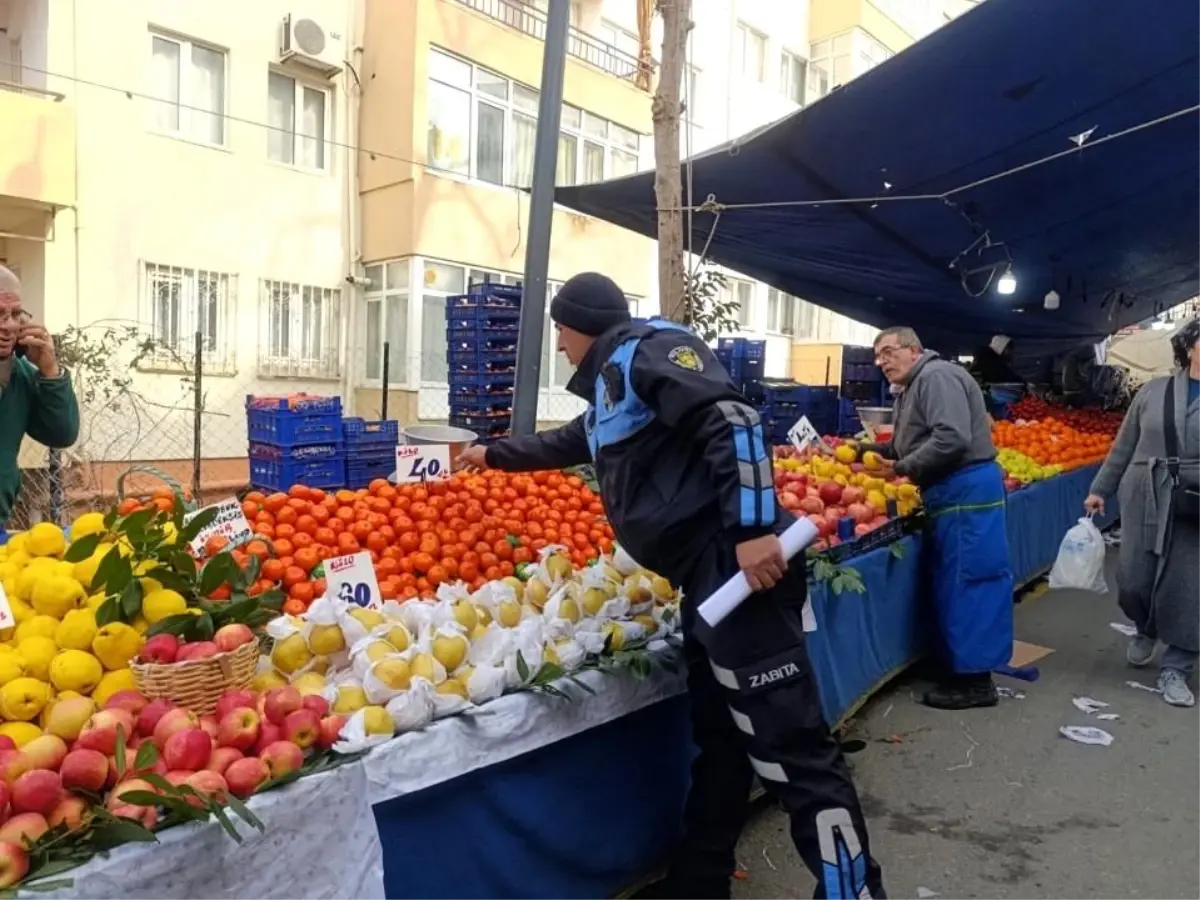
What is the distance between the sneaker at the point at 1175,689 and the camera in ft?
14.6

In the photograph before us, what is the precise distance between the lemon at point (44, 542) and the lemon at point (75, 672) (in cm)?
56

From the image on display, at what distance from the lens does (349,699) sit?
199 centimetres

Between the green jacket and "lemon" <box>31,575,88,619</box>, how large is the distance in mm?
1114

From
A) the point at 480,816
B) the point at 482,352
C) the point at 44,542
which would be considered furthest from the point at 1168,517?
the point at 482,352

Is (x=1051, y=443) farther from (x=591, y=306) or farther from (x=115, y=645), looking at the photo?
(x=115, y=645)

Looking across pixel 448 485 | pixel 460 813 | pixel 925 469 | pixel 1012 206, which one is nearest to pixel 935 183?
pixel 1012 206

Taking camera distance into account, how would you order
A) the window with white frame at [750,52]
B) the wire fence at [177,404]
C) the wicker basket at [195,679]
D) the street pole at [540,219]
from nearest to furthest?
1. the wicker basket at [195,679]
2. the street pole at [540,219]
3. the wire fence at [177,404]
4. the window with white frame at [750,52]

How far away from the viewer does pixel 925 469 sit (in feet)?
14.3

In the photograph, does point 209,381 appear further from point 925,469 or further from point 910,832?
point 910,832

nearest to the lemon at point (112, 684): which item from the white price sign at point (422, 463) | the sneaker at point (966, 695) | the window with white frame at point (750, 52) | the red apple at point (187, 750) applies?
the red apple at point (187, 750)

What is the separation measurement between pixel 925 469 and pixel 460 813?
307 centimetres

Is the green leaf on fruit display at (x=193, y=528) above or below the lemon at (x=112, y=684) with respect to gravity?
above

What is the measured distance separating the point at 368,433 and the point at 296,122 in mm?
7135

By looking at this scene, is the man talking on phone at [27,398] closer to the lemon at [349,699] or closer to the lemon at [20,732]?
the lemon at [20,732]
